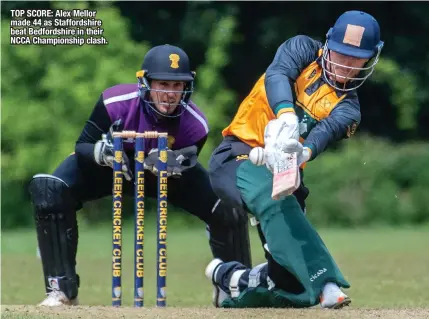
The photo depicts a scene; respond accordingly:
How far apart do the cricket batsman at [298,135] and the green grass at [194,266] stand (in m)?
1.42

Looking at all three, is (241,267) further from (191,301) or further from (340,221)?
(340,221)

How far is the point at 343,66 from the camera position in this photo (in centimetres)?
682

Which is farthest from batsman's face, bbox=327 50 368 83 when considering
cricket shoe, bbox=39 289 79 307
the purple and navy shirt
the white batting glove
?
cricket shoe, bbox=39 289 79 307

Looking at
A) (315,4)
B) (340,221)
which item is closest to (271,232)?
(340,221)

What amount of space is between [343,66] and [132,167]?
1768 millimetres

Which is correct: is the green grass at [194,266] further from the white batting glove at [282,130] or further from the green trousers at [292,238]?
the white batting glove at [282,130]

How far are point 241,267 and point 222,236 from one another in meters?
0.53

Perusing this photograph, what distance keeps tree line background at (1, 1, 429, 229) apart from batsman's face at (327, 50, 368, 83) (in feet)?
41.7

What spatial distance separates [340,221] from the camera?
19844 millimetres

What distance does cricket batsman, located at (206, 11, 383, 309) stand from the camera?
6773mm

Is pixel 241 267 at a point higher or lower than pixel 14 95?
lower

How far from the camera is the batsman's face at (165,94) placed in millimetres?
7695

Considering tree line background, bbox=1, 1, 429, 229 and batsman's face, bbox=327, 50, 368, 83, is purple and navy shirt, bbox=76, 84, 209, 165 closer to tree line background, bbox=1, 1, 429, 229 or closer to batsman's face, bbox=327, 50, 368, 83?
batsman's face, bbox=327, 50, 368, 83

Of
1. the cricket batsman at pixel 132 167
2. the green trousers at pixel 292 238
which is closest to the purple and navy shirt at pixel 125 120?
the cricket batsman at pixel 132 167
